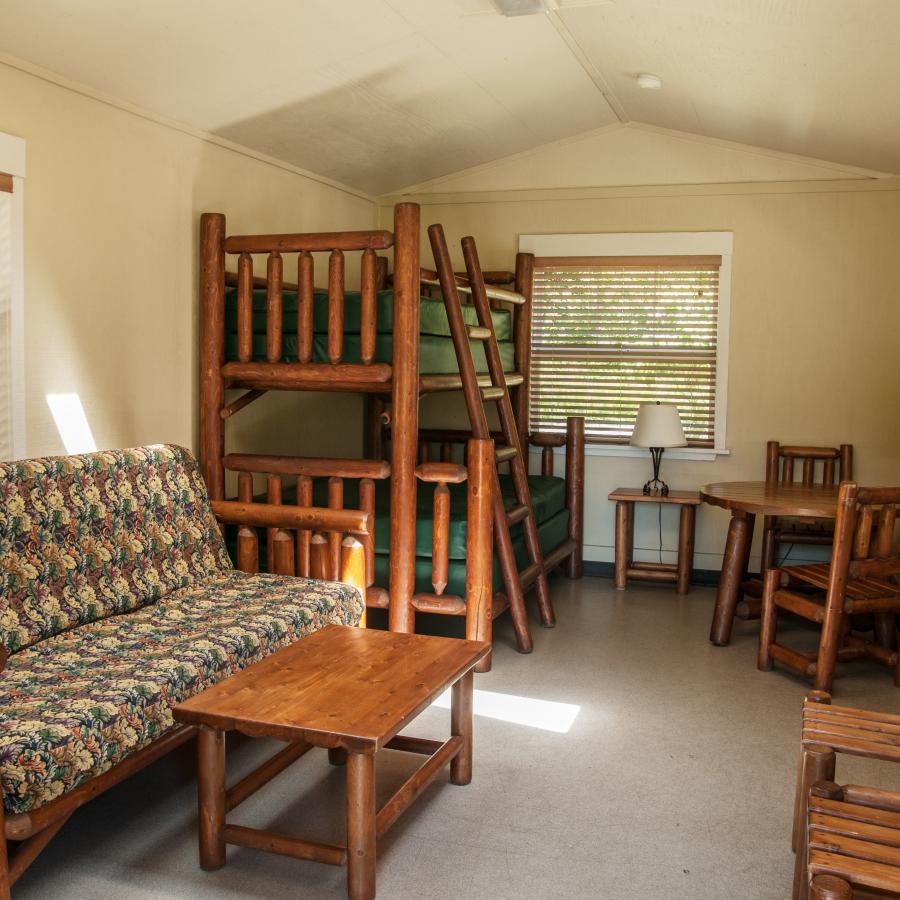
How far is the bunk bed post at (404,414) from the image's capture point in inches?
152

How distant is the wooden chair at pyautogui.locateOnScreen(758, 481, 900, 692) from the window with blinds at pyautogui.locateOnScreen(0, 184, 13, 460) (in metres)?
2.98

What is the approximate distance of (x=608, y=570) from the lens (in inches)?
238

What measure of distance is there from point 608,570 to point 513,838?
3.45m

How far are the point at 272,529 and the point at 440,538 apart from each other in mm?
683

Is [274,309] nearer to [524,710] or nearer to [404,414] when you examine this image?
[404,414]

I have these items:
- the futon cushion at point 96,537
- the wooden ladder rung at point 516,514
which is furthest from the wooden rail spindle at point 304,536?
the wooden ladder rung at point 516,514

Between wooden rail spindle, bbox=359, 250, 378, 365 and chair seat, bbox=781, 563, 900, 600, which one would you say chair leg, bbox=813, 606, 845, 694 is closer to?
chair seat, bbox=781, 563, 900, 600

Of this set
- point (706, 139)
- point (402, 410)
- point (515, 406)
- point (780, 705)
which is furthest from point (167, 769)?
point (706, 139)

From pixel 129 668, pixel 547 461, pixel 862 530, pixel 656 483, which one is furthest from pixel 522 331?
pixel 129 668

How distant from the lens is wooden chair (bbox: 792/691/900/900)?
5.65ft

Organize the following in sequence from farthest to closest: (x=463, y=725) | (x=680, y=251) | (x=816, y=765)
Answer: (x=680, y=251)
(x=463, y=725)
(x=816, y=765)

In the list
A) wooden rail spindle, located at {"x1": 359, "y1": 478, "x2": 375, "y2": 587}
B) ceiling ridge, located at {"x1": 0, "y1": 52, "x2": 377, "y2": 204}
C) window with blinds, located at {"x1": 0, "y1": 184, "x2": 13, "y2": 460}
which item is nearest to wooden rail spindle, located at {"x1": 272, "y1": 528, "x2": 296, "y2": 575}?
wooden rail spindle, located at {"x1": 359, "y1": 478, "x2": 375, "y2": 587}

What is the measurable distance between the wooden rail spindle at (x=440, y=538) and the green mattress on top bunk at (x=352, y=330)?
1.80 ft

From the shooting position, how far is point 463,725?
3014mm
